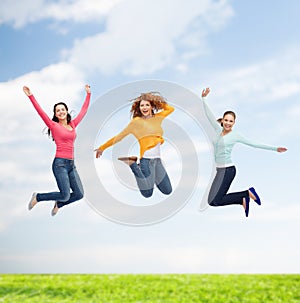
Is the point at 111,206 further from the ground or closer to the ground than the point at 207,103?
closer to the ground

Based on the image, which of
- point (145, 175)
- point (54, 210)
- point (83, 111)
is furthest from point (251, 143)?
point (54, 210)

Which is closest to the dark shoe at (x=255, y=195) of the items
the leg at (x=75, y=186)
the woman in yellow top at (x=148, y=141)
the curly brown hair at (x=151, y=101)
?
the woman in yellow top at (x=148, y=141)

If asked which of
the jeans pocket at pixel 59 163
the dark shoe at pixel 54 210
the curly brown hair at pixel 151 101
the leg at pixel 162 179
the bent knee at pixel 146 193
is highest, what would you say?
the curly brown hair at pixel 151 101

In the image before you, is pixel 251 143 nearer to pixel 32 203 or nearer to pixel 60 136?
pixel 60 136

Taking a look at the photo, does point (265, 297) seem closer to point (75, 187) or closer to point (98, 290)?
point (98, 290)

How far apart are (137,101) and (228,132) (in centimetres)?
169

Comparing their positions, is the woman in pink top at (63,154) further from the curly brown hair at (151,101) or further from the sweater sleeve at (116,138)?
the curly brown hair at (151,101)

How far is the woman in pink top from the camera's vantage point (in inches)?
348

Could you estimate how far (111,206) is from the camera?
8.69 meters

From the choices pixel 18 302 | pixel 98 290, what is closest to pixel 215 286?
pixel 98 290

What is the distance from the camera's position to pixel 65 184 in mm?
8867

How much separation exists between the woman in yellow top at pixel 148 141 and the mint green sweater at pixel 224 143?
754 mm

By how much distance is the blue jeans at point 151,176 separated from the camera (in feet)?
29.3

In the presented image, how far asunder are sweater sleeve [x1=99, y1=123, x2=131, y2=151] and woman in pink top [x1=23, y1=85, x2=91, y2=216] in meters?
0.54
